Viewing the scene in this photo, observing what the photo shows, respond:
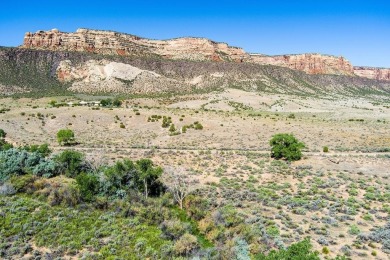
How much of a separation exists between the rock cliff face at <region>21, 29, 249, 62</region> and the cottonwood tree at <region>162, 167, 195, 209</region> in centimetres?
12813

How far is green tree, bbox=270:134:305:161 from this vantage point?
4031 centimetres

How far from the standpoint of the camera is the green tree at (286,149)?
132 feet

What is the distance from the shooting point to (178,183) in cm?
3188

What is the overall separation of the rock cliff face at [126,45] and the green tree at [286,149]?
124812 millimetres

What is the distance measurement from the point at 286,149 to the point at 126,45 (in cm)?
13233

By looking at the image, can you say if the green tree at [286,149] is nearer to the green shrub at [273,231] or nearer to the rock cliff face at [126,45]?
the green shrub at [273,231]

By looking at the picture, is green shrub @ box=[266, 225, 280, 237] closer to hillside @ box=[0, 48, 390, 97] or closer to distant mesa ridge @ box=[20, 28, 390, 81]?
hillside @ box=[0, 48, 390, 97]

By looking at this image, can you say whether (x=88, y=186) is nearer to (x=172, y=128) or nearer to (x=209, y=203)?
(x=209, y=203)

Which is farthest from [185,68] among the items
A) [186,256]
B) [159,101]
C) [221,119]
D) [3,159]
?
[186,256]

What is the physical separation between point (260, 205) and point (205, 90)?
360 ft

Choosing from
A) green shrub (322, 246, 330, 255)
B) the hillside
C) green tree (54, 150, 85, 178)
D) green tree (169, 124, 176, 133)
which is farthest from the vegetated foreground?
the hillside

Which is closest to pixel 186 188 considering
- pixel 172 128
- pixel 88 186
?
pixel 88 186

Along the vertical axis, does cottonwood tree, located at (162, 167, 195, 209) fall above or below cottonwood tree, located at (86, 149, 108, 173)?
below

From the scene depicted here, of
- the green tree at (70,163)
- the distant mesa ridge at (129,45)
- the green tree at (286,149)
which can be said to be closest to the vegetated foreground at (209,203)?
the green tree at (70,163)
